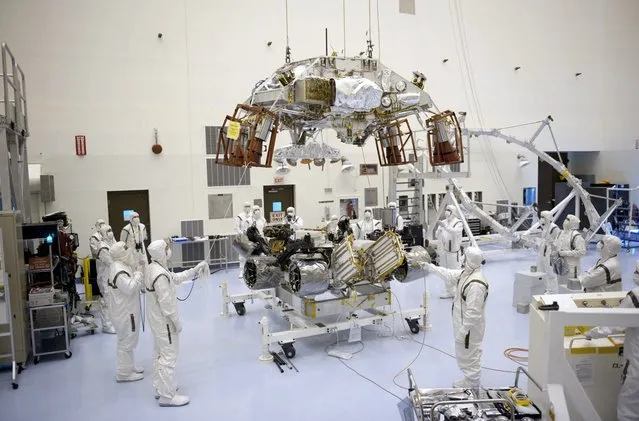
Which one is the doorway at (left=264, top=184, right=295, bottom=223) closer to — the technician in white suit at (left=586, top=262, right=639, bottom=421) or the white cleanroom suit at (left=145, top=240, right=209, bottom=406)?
the white cleanroom suit at (left=145, top=240, right=209, bottom=406)

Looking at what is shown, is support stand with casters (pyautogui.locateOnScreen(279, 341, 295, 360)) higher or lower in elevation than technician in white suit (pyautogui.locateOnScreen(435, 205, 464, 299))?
lower

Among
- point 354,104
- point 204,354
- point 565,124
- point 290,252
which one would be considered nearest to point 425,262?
point 290,252

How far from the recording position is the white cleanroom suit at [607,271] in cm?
630

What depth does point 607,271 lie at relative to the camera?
6.30 m

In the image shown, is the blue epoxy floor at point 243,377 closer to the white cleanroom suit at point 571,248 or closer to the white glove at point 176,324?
the white glove at point 176,324

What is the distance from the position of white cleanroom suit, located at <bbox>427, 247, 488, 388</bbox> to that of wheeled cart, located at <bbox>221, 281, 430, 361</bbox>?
1.84 metres

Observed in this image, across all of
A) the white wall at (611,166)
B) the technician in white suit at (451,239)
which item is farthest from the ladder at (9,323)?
the white wall at (611,166)

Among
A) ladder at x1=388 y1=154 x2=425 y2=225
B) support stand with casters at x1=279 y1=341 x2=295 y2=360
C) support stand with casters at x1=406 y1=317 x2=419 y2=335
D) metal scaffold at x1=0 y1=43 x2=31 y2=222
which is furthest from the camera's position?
ladder at x1=388 y1=154 x2=425 y2=225

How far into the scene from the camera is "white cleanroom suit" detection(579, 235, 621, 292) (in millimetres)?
6305

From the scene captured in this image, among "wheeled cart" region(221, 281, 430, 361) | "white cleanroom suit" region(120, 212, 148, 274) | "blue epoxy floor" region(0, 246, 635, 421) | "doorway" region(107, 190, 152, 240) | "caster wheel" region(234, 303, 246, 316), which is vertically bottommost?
"blue epoxy floor" region(0, 246, 635, 421)

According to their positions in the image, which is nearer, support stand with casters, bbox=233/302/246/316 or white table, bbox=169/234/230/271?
support stand with casters, bbox=233/302/246/316

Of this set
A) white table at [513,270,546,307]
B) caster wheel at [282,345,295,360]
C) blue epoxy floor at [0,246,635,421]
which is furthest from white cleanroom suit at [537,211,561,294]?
caster wheel at [282,345,295,360]

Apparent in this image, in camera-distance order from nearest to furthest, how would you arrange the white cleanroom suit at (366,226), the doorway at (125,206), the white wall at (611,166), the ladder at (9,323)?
1. the ladder at (9,323)
2. the white cleanroom suit at (366,226)
3. the doorway at (125,206)
4. the white wall at (611,166)

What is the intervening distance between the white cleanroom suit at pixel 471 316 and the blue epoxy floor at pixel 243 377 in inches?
25.2
